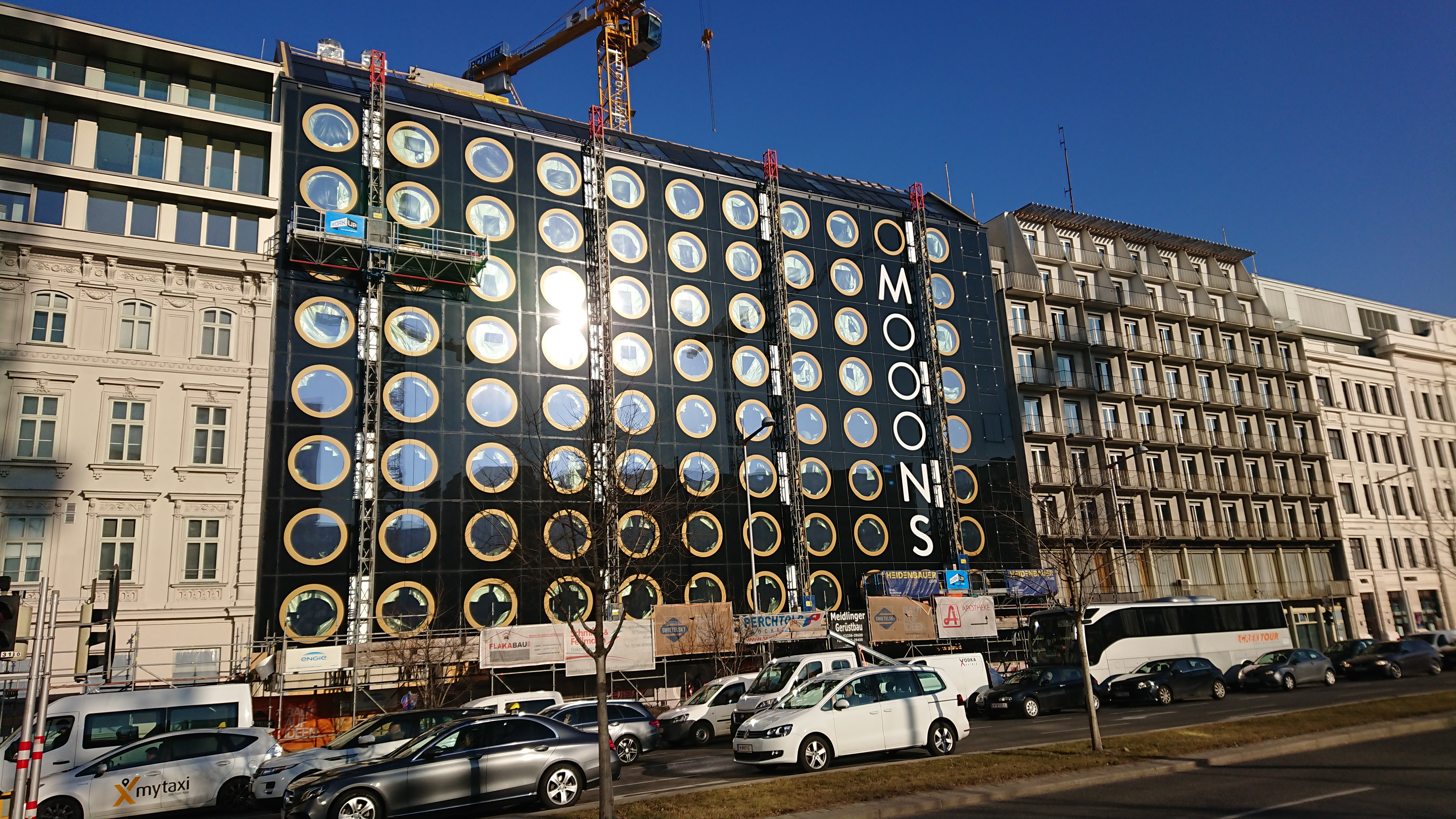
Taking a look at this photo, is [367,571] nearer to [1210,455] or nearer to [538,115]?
[538,115]

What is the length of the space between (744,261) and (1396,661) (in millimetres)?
31466

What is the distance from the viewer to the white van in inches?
995

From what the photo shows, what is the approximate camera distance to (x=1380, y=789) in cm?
1309

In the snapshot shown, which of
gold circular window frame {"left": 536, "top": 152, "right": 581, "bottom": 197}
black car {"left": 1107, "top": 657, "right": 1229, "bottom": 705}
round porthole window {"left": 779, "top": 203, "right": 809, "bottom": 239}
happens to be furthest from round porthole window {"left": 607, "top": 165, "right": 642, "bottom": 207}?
black car {"left": 1107, "top": 657, "right": 1229, "bottom": 705}

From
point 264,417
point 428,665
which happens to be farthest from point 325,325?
point 428,665

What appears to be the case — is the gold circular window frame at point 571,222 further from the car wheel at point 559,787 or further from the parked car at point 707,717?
the car wheel at point 559,787

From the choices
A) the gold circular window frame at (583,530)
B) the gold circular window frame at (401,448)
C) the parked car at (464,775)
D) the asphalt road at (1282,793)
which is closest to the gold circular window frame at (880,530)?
the gold circular window frame at (401,448)

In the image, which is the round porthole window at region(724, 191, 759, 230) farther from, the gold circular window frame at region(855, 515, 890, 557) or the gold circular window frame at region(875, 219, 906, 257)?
the gold circular window frame at region(855, 515, 890, 557)

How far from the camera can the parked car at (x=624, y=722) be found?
22953mm

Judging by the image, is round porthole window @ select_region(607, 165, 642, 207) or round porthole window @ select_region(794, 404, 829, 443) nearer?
round porthole window @ select_region(607, 165, 642, 207)

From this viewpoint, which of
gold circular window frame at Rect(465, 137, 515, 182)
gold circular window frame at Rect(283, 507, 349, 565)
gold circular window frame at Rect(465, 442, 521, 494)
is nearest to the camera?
gold circular window frame at Rect(283, 507, 349, 565)

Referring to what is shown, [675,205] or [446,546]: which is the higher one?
[675,205]

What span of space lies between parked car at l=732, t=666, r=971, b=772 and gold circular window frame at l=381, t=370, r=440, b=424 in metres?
22.4

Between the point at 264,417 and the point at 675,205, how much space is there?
2079 centimetres
